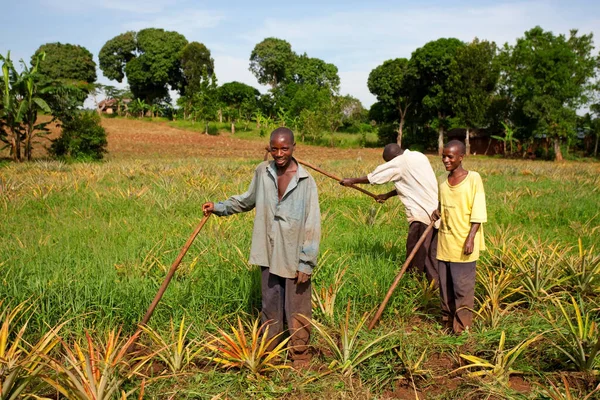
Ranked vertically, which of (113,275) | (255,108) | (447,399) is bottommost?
(447,399)

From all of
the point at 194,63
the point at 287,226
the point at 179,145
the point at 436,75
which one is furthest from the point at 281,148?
the point at 194,63

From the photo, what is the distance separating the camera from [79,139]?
60.6 feet

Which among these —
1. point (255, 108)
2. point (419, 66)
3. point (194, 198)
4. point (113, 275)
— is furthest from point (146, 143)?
point (113, 275)

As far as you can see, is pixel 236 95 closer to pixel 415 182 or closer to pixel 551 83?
pixel 551 83

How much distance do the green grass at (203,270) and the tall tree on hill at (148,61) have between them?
160 ft

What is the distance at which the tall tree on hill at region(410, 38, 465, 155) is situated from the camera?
33.1m

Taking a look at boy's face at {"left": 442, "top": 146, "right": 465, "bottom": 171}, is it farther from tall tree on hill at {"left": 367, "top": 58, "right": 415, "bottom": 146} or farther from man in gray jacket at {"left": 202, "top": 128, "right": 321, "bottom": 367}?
tall tree on hill at {"left": 367, "top": 58, "right": 415, "bottom": 146}

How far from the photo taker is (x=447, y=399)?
2988 millimetres

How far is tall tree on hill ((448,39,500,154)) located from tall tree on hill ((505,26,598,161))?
1.91 m

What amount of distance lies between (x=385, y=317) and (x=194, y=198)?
17.4 ft

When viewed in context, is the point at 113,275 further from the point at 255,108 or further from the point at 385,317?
the point at 255,108

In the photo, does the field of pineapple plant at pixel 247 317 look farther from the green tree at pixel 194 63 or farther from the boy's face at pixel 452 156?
the green tree at pixel 194 63

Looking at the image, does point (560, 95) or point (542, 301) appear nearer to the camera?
point (542, 301)

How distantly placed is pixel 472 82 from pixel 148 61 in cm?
3809
